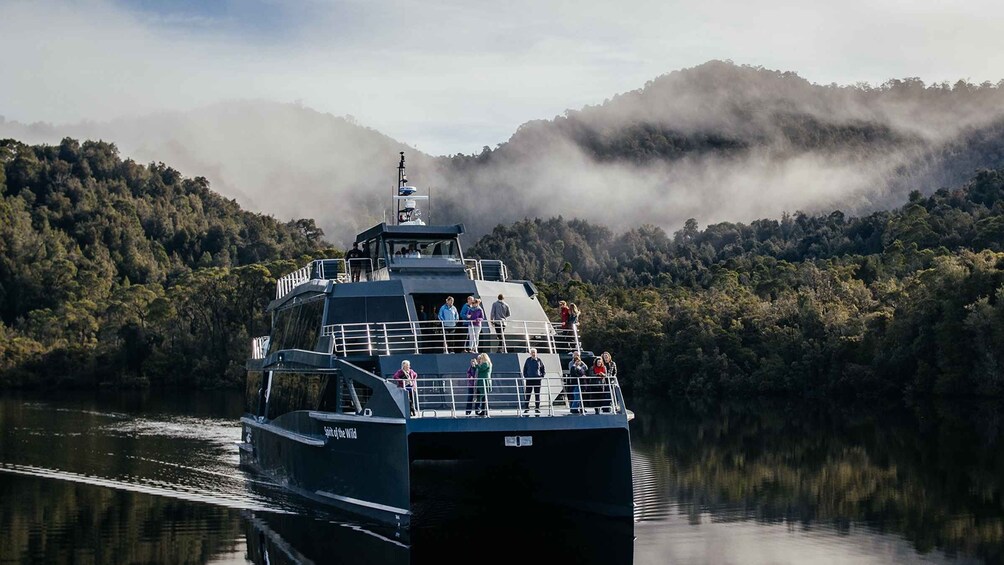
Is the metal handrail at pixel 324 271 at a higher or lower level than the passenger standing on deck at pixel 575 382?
higher

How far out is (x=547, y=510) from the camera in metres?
26.2

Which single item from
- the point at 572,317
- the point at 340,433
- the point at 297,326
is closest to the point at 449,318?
the point at 572,317

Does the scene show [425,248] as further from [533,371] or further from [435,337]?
[533,371]

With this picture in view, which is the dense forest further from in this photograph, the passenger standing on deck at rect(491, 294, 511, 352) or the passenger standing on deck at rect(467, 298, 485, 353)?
the passenger standing on deck at rect(467, 298, 485, 353)

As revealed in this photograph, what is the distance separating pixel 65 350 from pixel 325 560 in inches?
3077

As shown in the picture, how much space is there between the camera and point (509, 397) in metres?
26.3

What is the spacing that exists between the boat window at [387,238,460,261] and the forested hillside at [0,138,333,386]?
6353 centimetres

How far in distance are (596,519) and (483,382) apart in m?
A: 3.70

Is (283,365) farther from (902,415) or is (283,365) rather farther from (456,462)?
(902,415)

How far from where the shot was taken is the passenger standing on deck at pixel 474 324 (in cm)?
2625

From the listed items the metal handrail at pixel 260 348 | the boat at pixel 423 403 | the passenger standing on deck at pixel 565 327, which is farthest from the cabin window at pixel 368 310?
the metal handrail at pixel 260 348

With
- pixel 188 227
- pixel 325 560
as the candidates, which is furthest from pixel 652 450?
pixel 188 227

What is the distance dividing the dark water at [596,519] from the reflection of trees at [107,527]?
50mm

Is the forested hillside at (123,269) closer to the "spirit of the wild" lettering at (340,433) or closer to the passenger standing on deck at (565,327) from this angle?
the passenger standing on deck at (565,327)
